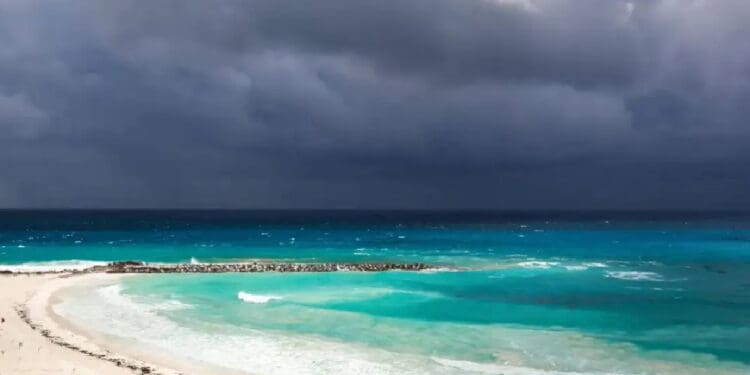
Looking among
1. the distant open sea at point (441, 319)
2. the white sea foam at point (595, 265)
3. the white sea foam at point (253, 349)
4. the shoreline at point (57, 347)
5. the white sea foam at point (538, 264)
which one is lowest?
the white sea foam at point (595, 265)

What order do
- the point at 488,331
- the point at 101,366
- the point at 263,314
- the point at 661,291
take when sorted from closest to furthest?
the point at 101,366 → the point at 488,331 → the point at 263,314 → the point at 661,291

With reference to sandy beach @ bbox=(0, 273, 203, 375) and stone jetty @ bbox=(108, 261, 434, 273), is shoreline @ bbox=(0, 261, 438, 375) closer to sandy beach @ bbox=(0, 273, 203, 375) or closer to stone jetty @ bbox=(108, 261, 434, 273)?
sandy beach @ bbox=(0, 273, 203, 375)

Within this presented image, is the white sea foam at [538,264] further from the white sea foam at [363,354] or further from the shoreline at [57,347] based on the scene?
the shoreline at [57,347]

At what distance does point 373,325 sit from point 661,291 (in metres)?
24.7

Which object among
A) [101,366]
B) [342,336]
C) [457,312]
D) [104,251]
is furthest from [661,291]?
[104,251]

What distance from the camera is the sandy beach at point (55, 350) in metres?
18.2

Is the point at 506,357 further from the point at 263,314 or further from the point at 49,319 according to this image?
the point at 49,319

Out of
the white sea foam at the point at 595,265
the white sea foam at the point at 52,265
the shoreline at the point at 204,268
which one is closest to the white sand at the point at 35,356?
the shoreline at the point at 204,268

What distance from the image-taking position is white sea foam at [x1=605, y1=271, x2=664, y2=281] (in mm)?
49375

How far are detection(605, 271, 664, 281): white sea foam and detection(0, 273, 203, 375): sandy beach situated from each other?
40672 millimetres

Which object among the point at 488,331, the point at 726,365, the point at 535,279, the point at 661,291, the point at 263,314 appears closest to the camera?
the point at 726,365

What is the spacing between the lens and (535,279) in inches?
1879

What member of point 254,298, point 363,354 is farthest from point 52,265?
point 363,354

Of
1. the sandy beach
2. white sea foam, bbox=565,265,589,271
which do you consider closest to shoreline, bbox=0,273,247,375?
the sandy beach
